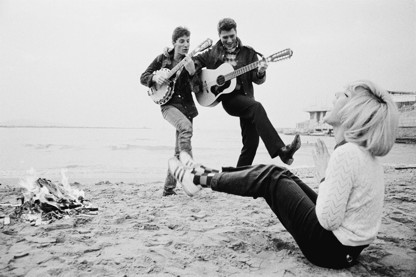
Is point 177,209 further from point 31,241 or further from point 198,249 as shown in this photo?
point 31,241

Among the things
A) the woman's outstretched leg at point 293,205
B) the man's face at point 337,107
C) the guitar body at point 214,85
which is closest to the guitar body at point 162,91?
the guitar body at point 214,85

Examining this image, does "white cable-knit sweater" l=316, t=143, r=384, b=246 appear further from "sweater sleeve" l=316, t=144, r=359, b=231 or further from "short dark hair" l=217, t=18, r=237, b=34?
"short dark hair" l=217, t=18, r=237, b=34

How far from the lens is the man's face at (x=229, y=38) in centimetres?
441

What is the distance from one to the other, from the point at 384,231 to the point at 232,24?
11.2 feet

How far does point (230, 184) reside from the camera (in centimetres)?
221

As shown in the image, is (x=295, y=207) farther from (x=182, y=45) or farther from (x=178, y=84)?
(x=182, y=45)

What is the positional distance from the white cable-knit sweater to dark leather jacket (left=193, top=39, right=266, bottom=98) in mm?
2894

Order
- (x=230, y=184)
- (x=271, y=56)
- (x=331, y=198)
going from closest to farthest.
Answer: (x=331, y=198)
(x=230, y=184)
(x=271, y=56)

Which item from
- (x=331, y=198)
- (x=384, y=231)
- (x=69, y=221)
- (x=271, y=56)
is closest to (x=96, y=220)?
(x=69, y=221)

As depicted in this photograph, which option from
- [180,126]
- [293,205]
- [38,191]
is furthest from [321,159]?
[38,191]

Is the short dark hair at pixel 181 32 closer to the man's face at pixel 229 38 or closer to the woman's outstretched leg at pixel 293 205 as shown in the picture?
the man's face at pixel 229 38

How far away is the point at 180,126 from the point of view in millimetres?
4191

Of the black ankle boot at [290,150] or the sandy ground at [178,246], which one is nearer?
the sandy ground at [178,246]

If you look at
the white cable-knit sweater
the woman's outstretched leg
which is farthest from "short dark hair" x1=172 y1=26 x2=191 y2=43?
the white cable-knit sweater
